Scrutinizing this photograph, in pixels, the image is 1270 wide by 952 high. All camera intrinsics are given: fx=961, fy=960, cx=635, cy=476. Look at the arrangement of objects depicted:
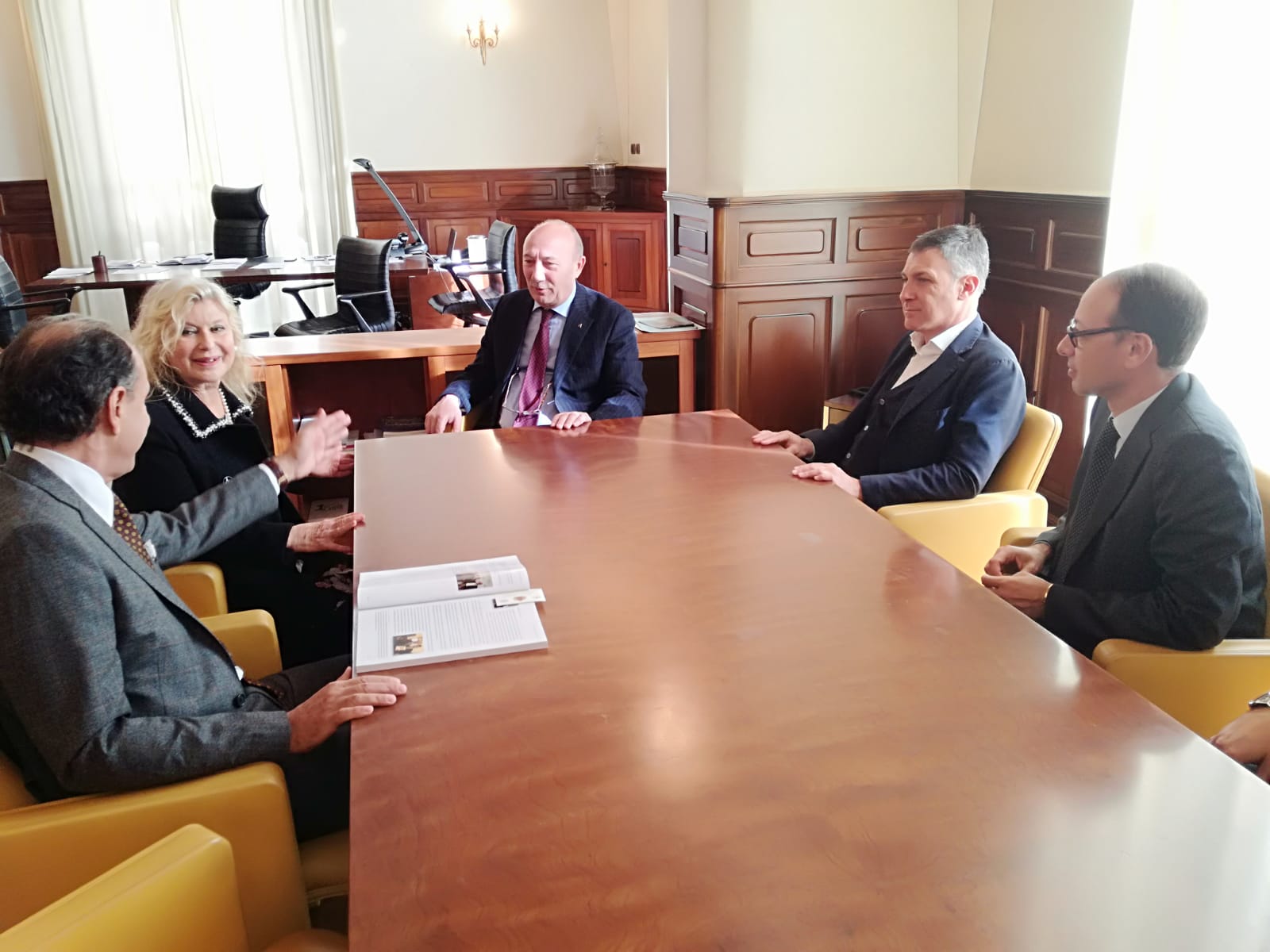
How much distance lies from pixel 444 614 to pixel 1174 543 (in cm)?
125

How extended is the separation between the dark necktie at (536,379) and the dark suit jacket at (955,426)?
45.6 inches

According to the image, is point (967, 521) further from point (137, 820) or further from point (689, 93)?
point (689, 93)

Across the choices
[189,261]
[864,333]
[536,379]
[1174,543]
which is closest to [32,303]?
[189,261]

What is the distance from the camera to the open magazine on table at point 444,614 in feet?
4.75

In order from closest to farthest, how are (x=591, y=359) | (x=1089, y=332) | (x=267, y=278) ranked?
(x=1089, y=332) → (x=591, y=359) → (x=267, y=278)

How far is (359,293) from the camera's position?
218 inches

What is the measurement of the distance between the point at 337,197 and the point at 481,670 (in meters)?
6.99

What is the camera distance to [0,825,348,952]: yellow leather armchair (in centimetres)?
98

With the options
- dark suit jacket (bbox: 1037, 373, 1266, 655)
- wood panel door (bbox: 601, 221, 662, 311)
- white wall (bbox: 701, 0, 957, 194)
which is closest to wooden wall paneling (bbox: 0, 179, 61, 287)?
wood panel door (bbox: 601, 221, 662, 311)

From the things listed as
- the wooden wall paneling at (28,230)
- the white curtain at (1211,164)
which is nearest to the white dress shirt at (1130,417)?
the white curtain at (1211,164)

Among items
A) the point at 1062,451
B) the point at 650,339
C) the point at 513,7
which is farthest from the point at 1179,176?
the point at 513,7

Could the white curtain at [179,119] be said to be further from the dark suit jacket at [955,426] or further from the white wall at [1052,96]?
the dark suit jacket at [955,426]

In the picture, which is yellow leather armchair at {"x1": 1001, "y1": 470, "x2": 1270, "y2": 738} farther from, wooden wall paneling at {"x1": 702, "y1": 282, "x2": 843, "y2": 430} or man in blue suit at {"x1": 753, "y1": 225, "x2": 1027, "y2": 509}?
wooden wall paneling at {"x1": 702, "y1": 282, "x2": 843, "y2": 430}

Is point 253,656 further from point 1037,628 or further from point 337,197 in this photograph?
point 337,197
